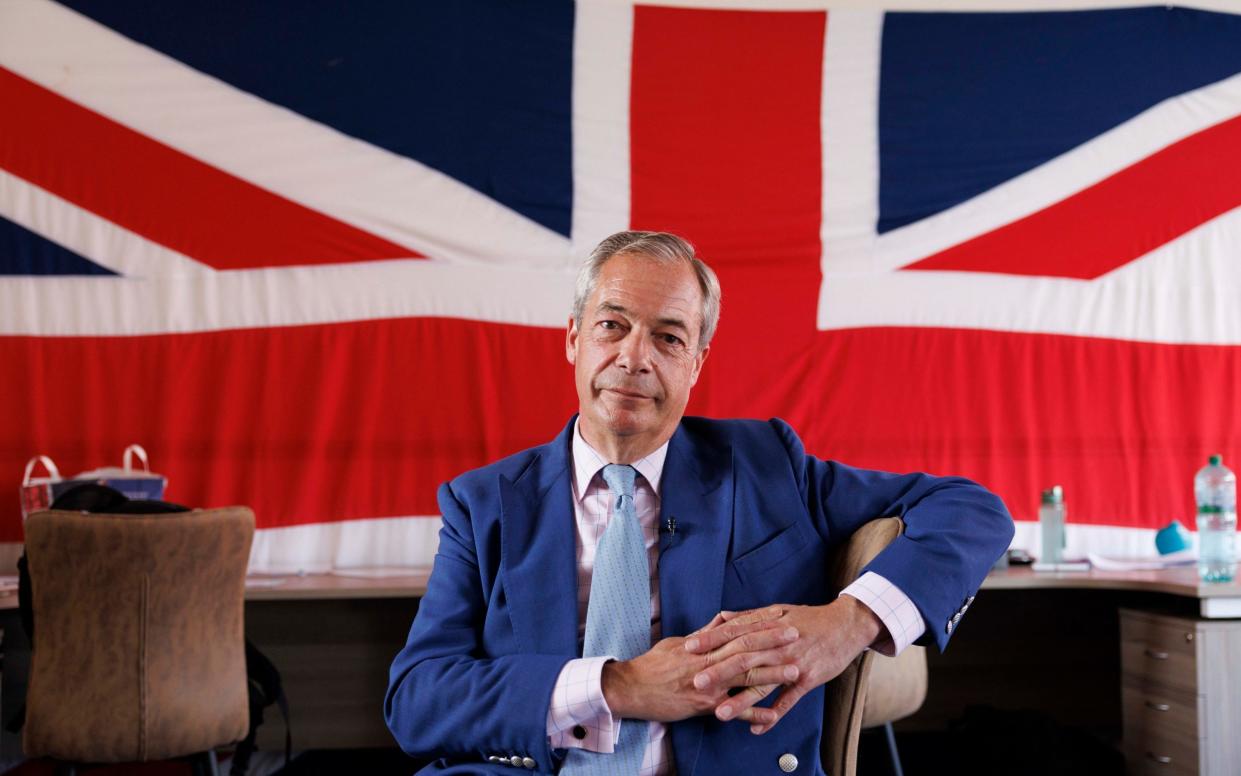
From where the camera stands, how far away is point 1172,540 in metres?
3.37

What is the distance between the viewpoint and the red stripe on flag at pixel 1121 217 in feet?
11.9

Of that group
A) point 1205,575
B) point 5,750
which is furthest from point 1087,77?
point 5,750

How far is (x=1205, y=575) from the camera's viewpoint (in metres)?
2.89

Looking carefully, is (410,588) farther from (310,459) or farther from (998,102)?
(998,102)

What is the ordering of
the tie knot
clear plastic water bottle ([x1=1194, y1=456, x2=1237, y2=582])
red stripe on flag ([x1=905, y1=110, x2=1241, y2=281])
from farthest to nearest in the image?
red stripe on flag ([x1=905, y1=110, x2=1241, y2=281]) → clear plastic water bottle ([x1=1194, y1=456, x2=1237, y2=582]) → the tie knot

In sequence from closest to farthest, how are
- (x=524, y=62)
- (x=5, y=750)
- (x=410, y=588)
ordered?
(x=410, y=588), (x=5, y=750), (x=524, y=62)

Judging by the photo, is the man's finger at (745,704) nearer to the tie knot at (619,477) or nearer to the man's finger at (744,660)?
the man's finger at (744,660)

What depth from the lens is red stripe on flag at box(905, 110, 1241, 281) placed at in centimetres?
363

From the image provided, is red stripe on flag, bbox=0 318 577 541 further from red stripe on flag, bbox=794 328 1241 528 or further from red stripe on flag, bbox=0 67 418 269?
red stripe on flag, bbox=794 328 1241 528

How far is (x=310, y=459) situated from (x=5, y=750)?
1.22 metres

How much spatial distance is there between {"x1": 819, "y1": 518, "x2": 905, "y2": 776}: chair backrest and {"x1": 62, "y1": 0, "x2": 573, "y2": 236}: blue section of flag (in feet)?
7.37

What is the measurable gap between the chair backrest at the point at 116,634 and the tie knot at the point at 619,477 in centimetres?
135

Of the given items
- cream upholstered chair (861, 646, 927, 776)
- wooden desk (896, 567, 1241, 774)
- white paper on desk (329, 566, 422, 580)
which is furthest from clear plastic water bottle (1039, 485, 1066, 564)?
white paper on desk (329, 566, 422, 580)

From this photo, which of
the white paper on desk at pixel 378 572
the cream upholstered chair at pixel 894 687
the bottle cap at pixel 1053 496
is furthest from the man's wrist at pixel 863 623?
the bottle cap at pixel 1053 496
